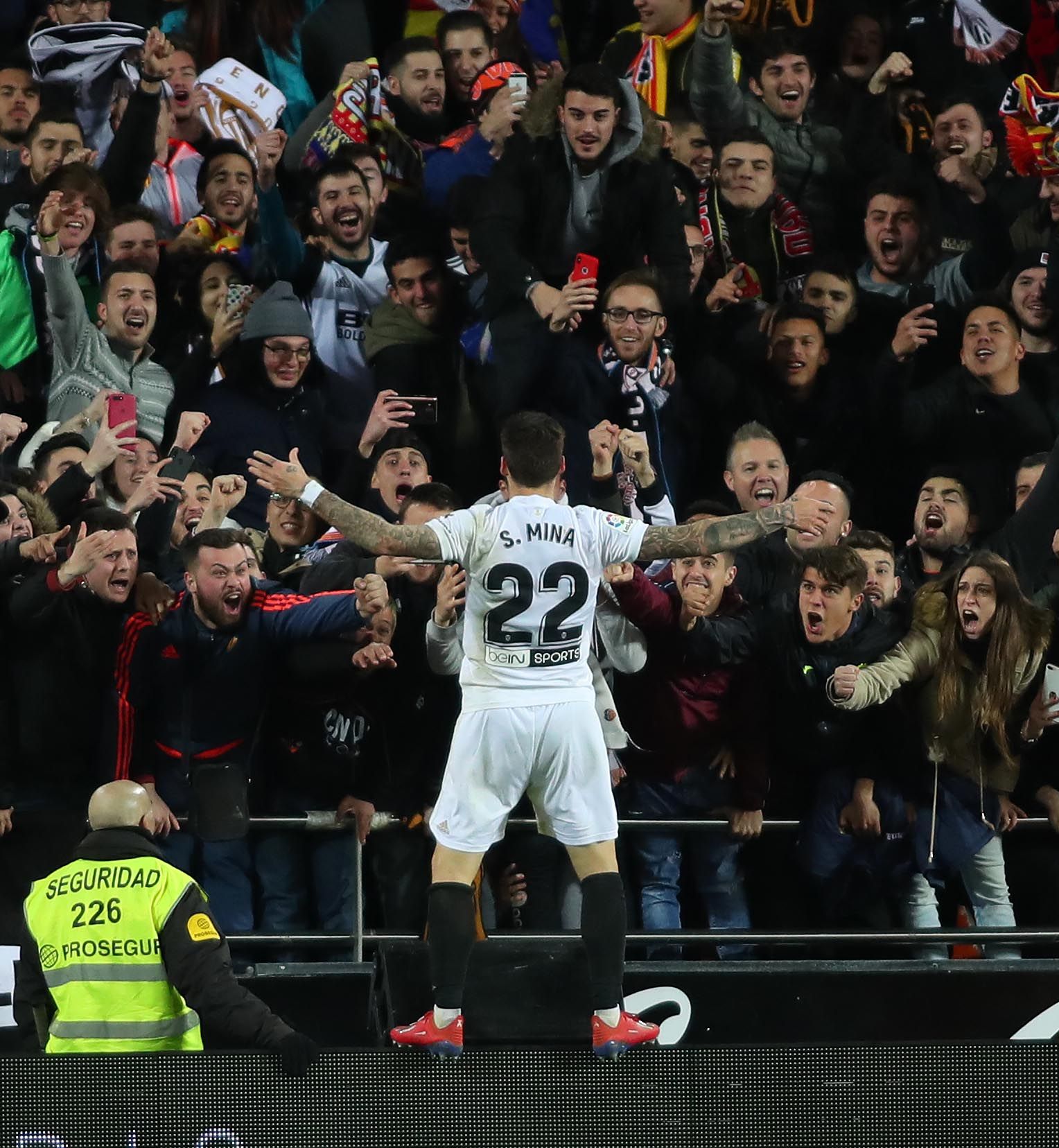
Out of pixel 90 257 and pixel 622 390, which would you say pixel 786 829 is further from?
pixel 90 257

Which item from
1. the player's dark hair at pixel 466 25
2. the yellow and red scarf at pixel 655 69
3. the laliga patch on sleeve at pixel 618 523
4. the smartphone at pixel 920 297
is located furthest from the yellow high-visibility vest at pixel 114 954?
the yellow and red scarf at pixel 655 69

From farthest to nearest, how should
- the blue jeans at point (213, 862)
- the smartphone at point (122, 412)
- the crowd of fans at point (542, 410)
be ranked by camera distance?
the smartphone at point (122, 412) → the crowd of fans at point (542, 410) → the blue jeans at point (213, 862)

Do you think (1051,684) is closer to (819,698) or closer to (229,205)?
(819,698)

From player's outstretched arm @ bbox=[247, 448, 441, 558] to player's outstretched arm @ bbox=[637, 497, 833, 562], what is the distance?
25.6 inches

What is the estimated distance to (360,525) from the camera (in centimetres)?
525

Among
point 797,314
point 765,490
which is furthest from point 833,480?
point 797,314

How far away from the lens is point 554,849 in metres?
6.94

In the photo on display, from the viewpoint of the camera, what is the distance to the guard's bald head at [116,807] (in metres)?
4.94

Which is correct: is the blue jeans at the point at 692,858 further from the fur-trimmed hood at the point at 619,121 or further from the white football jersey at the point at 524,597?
the fur-trimmed hood at the point at 619,121

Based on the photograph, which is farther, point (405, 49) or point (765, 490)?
point (405, 49)

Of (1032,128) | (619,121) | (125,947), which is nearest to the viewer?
(125,947)

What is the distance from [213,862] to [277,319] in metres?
2.38

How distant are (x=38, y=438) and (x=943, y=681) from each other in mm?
3816

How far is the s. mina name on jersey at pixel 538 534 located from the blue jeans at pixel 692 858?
1.98 meters
